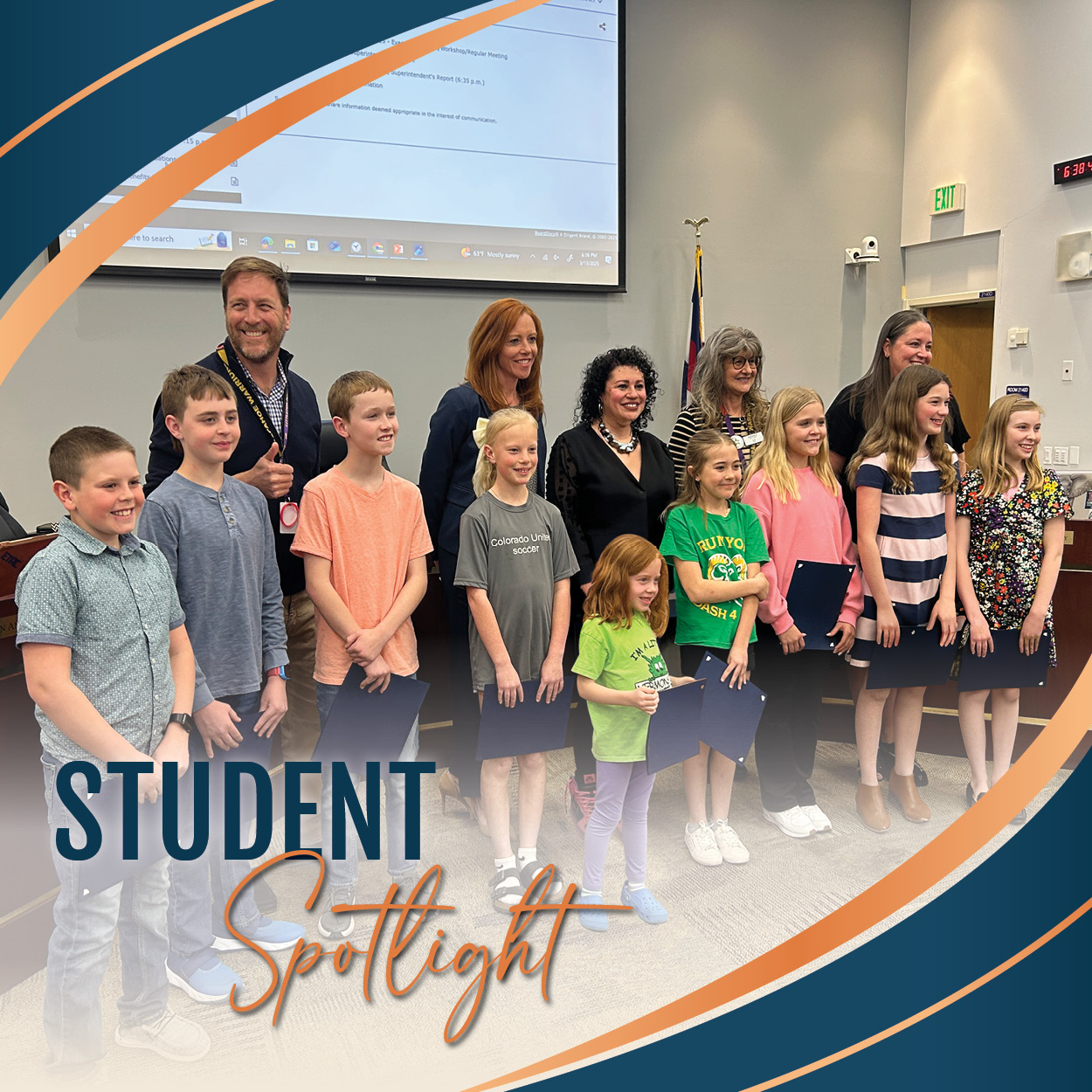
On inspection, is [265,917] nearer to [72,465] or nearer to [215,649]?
[215,649]

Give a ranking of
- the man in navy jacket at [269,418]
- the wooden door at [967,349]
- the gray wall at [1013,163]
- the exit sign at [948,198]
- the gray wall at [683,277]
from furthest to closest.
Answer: the wooden door at [967,349] → the exit sign at [948,198] → the gray wall at [1013,163] → the gray wall at [683,277] → the man in navy jacket at [269,418]

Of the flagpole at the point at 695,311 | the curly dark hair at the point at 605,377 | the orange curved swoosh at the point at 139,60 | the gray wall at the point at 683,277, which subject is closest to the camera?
the orange curved swoosh at the point at 139,60

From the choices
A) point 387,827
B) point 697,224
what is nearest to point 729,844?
point 387,827

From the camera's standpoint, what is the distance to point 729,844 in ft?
8.11

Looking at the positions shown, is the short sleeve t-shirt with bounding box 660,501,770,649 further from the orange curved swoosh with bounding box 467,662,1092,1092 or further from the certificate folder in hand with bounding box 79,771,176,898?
the certificate folder in hand with bounding box 79,771,176,898

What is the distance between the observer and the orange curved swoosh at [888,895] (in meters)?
1.68

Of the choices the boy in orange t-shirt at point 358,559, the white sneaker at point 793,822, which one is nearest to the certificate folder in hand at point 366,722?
the boy in orange t-shirt at point 358,559

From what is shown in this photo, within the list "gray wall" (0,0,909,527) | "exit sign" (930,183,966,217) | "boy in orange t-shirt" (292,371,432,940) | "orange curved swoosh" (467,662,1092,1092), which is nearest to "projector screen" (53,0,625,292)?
"gray wall" (0,0,909,527)

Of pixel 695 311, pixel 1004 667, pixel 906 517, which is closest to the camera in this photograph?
pixel 906 517

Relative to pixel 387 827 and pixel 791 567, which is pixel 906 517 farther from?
pixel 387 827

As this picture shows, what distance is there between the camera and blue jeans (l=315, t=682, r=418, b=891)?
2.02m

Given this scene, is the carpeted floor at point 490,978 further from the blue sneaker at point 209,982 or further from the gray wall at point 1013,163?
the gray wall at point 1013,163

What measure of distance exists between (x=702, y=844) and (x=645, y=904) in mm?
347

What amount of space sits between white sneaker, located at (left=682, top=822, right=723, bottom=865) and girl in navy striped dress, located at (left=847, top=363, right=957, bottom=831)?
0.54m
